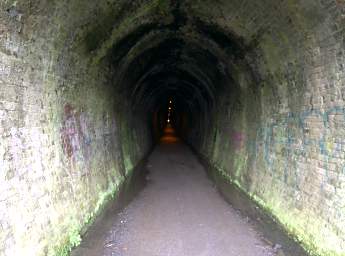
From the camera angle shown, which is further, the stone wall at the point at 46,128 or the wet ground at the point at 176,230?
the wet ground at the point at 176,230

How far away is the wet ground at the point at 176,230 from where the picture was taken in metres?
6.09

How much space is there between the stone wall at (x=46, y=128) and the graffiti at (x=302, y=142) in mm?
4329

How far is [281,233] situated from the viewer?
7168 millimetres

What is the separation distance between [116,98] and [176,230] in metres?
6.85

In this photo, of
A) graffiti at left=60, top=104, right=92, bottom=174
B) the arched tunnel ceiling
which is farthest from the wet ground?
the arched tunnel ceiling

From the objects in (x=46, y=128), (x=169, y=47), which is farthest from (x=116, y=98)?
(x=46, y=128)

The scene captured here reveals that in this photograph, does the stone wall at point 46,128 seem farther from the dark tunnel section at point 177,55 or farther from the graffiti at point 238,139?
the graffiti at point 238,139

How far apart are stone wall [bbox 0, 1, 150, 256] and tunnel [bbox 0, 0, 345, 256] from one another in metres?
0.02

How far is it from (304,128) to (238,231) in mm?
2341

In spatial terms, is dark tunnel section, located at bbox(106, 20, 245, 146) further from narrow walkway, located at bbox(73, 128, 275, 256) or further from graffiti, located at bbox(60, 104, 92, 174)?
narrow walkway, located at bbox(73, 128, 275, 256)

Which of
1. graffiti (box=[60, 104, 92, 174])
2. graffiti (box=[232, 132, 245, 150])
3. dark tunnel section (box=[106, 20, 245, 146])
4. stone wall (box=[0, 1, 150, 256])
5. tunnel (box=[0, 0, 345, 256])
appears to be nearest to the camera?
stone wall (box=[0, 1, 150, 256])

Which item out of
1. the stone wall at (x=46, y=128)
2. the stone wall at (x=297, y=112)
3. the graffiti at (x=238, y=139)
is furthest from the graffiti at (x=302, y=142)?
the stone wall at (x=46, y=128)

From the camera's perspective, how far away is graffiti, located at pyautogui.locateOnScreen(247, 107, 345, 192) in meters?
5.62

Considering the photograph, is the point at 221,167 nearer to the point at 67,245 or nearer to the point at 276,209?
the point at 276,209
